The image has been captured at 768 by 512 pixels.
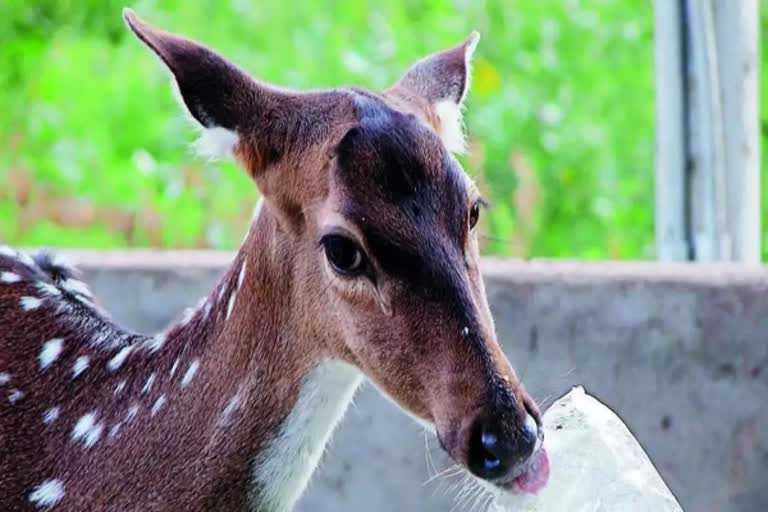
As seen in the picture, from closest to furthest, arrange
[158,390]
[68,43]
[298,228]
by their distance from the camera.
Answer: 1. [298,228]
2. [158,390]
3. [68,43]

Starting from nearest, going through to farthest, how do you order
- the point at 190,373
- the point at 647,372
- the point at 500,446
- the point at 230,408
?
the point at 500,446, the point at 230,408, the point at 190,373, the point at 647,372

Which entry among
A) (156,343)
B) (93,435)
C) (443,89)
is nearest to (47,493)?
(93,435)

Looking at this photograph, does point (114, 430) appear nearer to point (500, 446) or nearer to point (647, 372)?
point (500, 446)

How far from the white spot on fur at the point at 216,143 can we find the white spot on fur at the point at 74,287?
2.54 ft

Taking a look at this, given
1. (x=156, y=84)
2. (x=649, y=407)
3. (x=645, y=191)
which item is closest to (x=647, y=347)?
(x=649, y=407)

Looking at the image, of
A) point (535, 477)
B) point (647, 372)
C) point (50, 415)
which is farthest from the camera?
point (647, 372)

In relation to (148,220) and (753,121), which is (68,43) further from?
(753,121)

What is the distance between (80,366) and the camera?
3354mm

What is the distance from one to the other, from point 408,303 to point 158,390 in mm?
670

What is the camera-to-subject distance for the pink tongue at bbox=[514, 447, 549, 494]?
107 inches

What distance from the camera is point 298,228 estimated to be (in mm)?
2975

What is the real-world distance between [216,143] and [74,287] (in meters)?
0.85

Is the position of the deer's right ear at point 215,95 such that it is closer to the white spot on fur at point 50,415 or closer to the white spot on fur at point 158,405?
the white spot on fur at point 158,405

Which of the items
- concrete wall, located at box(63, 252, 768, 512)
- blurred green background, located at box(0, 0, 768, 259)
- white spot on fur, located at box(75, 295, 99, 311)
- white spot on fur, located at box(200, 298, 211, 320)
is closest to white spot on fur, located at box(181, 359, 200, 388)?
white spot on fur, located at box(200, 298, 211, 320)
